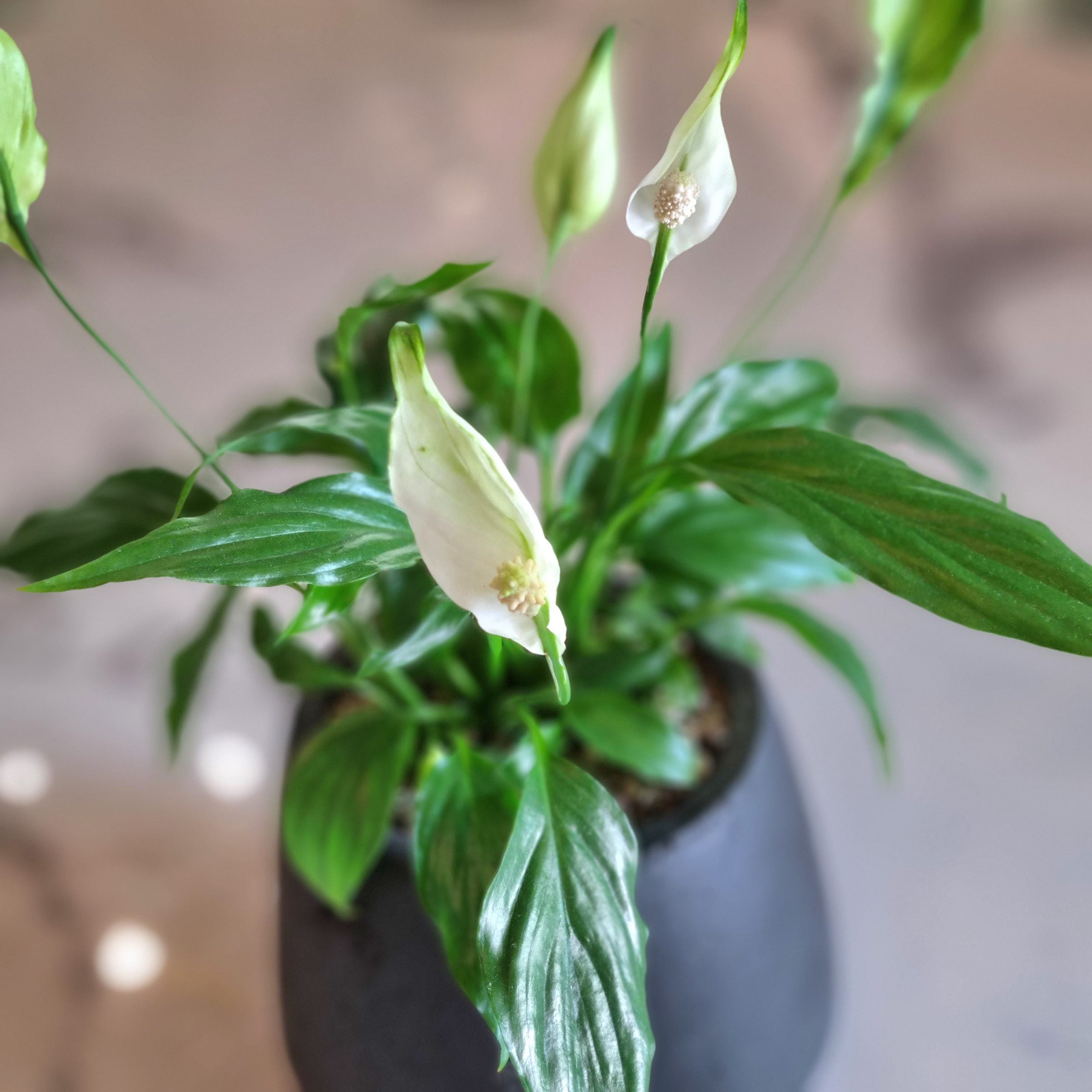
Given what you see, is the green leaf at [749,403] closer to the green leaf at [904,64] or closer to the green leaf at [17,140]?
the green leaf at [904,64]

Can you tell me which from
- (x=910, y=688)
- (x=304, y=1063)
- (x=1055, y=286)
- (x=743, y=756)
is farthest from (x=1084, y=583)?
(x=1055, y=286)

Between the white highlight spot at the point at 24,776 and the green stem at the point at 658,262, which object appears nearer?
the green stem at the point at 658,262

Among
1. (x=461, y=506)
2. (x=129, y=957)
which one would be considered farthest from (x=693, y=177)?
(x=129, y=957)

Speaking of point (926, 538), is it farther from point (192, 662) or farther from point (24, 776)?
point (24, 776)

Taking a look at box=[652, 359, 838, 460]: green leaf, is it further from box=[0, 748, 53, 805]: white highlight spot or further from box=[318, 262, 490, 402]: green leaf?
box=[0, 748, 53, 805]: white highlight spot

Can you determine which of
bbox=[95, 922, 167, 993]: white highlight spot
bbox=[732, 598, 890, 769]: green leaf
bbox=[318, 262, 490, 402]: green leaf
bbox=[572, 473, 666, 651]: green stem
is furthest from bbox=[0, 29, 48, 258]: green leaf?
bbox=[95, 922, 167, 993]: white highlight spot

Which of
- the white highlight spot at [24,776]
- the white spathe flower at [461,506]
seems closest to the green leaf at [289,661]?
the white spathe flower at [461,506]
